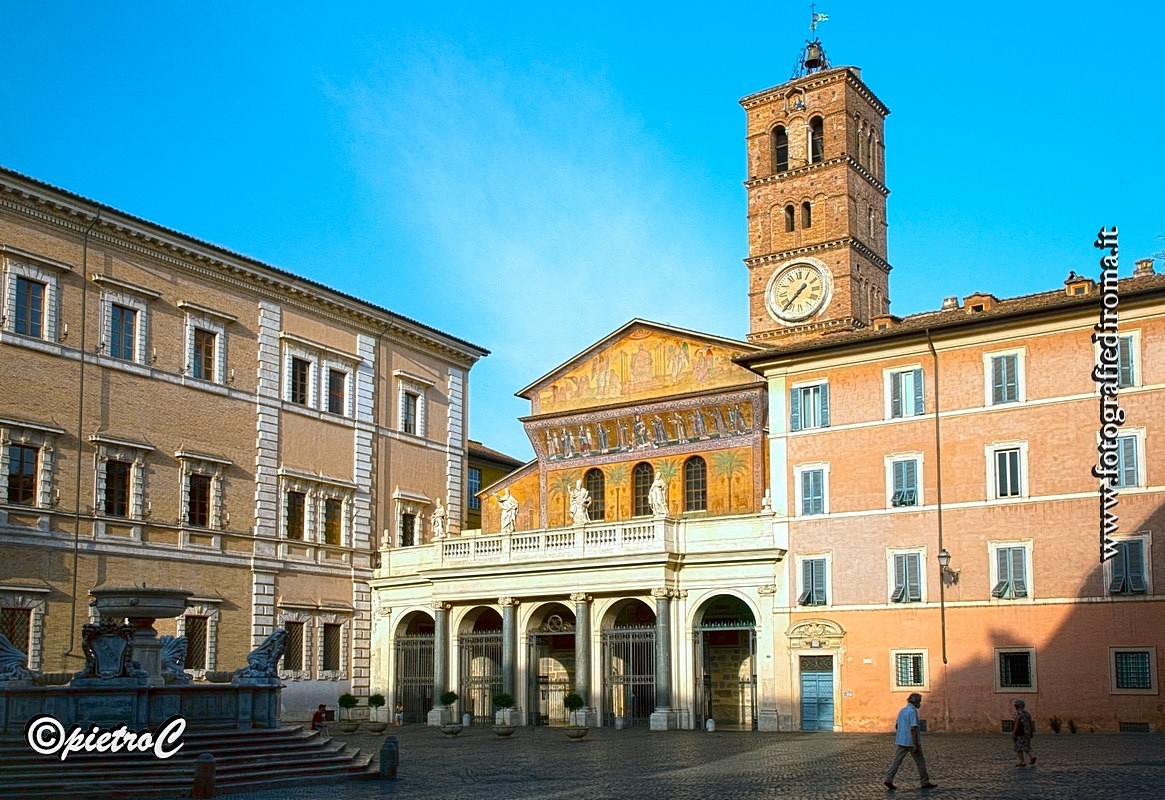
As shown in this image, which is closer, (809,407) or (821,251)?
(809,407)

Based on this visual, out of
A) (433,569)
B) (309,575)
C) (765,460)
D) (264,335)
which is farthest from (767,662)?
(264,335)

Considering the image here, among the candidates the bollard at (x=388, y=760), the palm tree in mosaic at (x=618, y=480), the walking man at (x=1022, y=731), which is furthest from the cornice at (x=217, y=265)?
the walking man at (x=1022, y=731)

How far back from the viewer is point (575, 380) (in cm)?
4475

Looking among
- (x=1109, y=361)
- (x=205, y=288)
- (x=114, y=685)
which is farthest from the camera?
(x=205, y=288)

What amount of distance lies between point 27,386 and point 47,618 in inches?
218

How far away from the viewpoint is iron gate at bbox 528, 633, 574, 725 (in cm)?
4028

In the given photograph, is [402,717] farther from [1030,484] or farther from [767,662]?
[1030,484]

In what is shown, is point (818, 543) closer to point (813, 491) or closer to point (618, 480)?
point (813, 491)

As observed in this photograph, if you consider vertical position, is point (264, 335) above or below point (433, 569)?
above

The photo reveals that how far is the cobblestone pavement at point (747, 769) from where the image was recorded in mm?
19562

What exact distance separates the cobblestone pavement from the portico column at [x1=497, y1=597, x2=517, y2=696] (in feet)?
20.3

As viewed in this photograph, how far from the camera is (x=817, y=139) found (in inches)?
2493

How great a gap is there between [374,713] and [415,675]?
1814 mm

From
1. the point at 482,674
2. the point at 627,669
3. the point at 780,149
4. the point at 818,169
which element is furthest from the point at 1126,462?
the point at 780,149
